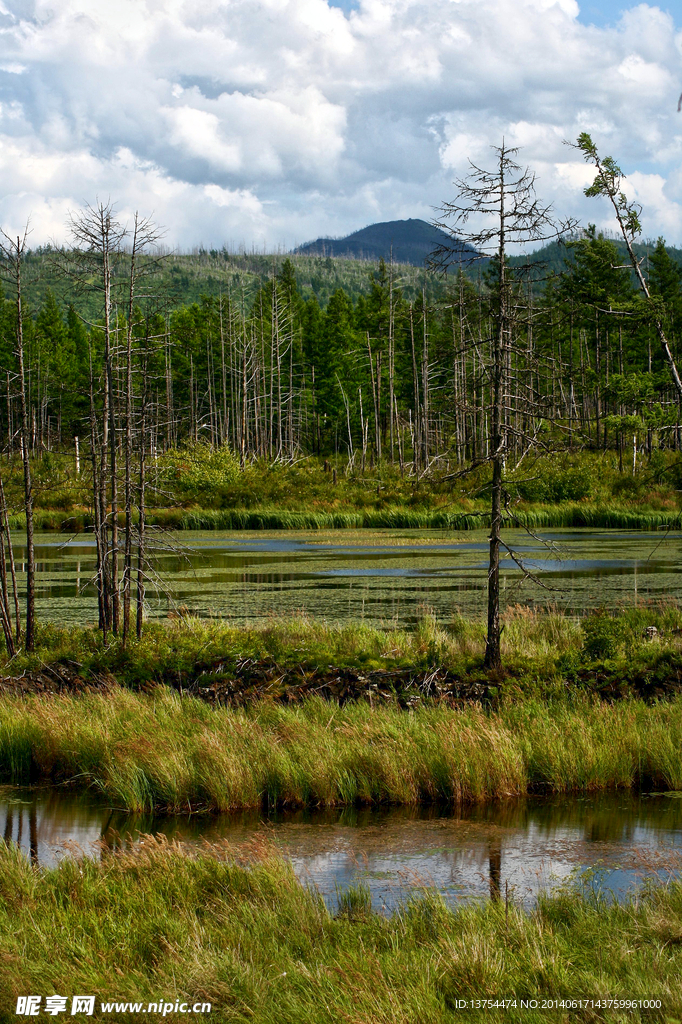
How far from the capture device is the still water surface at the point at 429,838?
7.75m

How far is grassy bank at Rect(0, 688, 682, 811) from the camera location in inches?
396

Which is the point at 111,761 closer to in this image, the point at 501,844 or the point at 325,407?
the point at 501,844

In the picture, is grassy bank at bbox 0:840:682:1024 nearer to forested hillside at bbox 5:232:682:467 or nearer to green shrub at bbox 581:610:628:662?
green shrub at bbox 581:610:628:662

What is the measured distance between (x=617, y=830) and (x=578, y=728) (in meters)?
→ 1.91

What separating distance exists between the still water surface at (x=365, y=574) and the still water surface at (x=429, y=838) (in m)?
4.22

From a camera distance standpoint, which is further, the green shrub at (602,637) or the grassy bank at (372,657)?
the green shrub at (602,637)

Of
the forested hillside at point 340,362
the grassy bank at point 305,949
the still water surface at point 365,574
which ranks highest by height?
the forested hillside at point 340,362

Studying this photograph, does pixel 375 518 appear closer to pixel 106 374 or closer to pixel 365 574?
pixel 365 574

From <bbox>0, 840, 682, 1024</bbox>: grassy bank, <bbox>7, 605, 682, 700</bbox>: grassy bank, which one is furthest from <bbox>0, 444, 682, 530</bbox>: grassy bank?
<bbox>0, 840, 682, 1024</bbox>: grassy bank

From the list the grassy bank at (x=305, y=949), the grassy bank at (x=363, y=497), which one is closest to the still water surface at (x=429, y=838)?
the grassy bank at (x=305, y=949)

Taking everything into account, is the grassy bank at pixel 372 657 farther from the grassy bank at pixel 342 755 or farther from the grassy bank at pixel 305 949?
the grassy bank at pixel 305 949

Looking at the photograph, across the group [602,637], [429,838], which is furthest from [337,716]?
[602,637]

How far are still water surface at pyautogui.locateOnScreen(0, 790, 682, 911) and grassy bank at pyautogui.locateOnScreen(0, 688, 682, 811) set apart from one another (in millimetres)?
246

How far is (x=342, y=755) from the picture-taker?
10.3 metres
